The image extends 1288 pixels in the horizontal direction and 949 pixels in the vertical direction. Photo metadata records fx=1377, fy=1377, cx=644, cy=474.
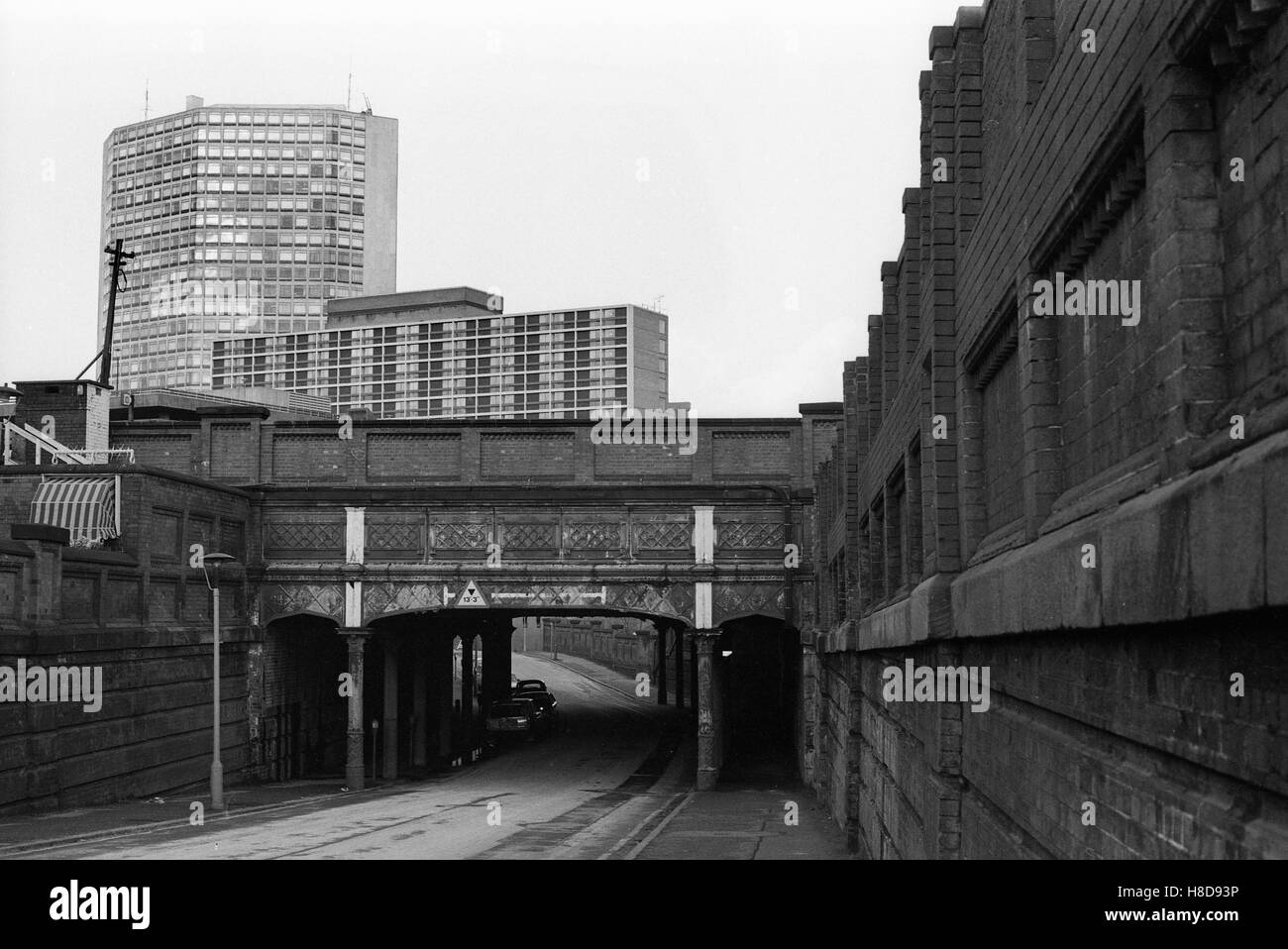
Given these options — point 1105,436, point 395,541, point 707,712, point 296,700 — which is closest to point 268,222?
point 296,700

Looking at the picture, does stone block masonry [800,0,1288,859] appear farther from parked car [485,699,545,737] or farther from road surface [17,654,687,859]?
parked car [485,699,545,737]

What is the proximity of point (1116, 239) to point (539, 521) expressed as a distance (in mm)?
30993

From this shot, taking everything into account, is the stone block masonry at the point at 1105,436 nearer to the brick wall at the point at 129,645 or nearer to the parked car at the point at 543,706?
the brick wall at the point at 129,645

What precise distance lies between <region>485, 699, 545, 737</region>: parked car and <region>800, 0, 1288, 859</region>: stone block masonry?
38.9 meters

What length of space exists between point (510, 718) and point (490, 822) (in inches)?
955

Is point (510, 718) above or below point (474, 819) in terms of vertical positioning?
below

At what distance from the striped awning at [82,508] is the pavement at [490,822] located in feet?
19.1

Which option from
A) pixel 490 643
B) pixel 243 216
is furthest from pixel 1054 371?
pixel 243 216

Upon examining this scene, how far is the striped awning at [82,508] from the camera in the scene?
29.2 meters

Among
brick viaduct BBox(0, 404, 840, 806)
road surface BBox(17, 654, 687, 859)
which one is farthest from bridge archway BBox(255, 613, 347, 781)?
road surface BBox(17, 654, 687, 859)

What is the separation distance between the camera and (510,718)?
49.9m

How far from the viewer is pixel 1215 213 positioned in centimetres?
455

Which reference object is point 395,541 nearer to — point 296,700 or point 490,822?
point 296,700
